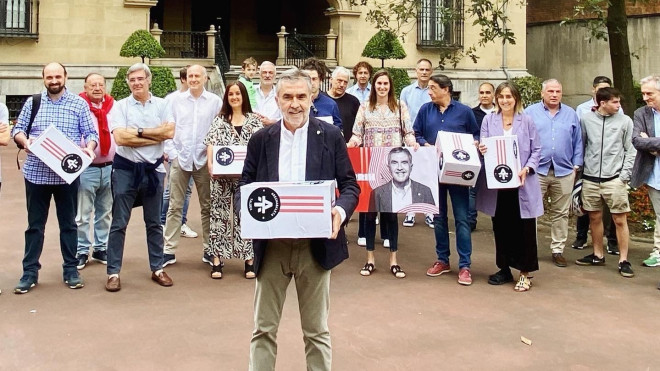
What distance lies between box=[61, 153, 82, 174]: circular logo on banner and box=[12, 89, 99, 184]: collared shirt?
200 mm

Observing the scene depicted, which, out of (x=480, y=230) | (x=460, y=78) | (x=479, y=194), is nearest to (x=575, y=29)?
(x=460, y=78)

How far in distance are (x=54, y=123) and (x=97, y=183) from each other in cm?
124

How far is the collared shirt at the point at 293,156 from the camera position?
4316 mm

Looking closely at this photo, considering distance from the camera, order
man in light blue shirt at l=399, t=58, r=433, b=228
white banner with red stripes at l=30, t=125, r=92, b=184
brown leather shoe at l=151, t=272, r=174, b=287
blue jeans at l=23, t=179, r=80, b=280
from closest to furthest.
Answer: white banner with red stripes at l=30, t=125, r=92, b=184, blue jeans at l=23, t=179, r=80, b=280, brown leather shoe at l=151, t=272, r=174, b=287, man in light blue shirt at l=399, t=58, r=433, b=228

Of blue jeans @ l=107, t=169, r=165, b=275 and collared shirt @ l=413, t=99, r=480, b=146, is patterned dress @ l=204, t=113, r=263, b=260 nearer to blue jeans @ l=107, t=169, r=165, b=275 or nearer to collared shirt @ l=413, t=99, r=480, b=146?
blue jeans @ l=107, t=169, r=165, b=275

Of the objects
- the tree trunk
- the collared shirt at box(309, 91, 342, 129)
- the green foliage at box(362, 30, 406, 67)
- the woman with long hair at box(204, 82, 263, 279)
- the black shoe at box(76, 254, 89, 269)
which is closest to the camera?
the woman with long hair at box(204, 82, 263, 279)

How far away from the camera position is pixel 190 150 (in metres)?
7.87

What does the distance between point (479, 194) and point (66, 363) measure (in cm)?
452

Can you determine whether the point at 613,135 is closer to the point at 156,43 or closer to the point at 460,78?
the point at 156,43

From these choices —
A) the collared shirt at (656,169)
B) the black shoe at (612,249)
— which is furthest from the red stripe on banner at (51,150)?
the black shoe at (612,249)

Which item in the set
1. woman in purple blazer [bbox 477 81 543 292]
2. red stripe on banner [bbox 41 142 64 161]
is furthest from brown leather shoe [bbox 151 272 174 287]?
woman in purple blazer [bbox 477 81 543 292]

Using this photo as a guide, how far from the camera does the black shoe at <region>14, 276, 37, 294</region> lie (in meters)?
6.74

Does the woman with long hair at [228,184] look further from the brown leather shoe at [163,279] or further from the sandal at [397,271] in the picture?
the sandal at [397,271]

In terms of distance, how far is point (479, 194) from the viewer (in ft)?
25.2
